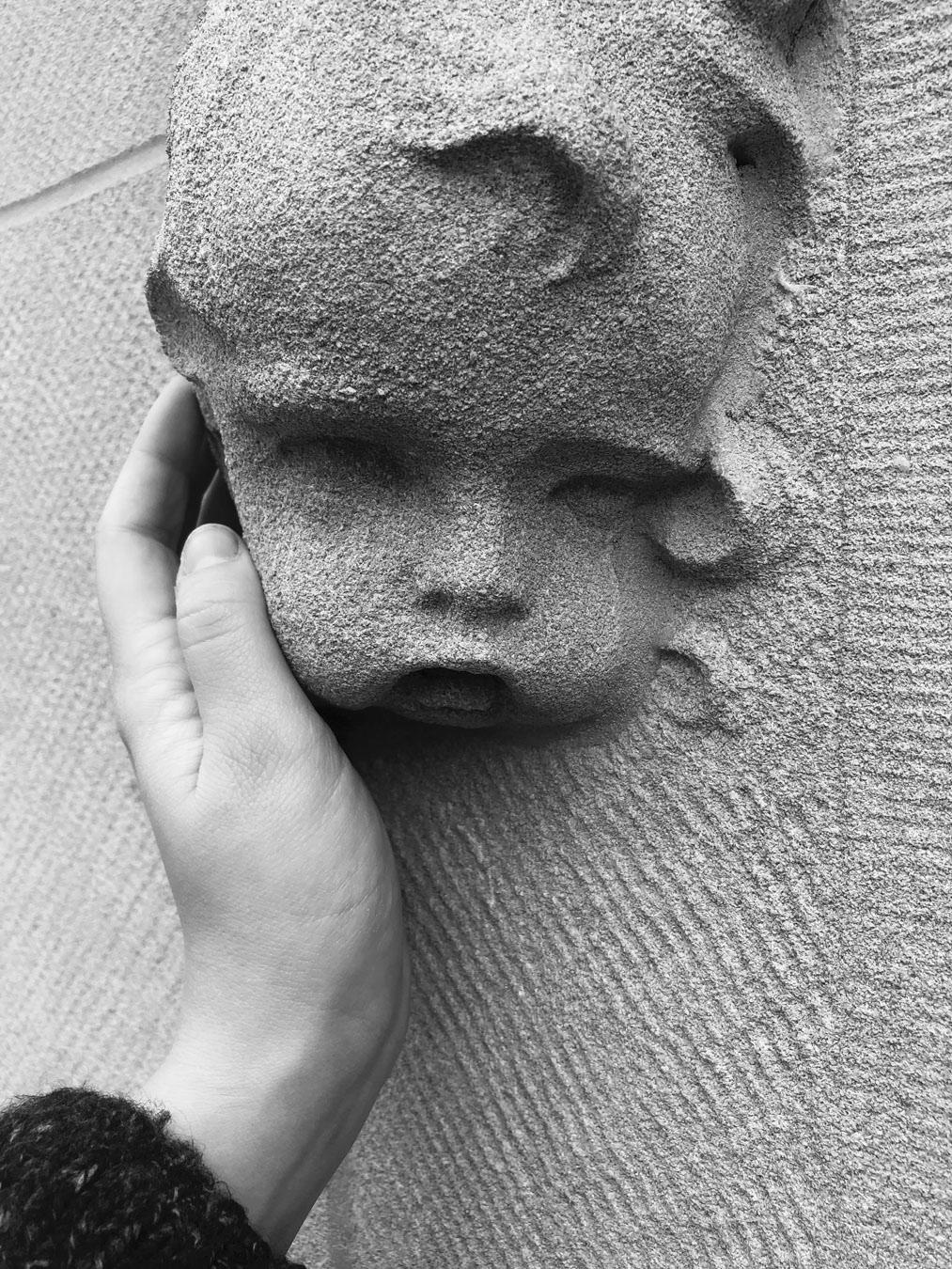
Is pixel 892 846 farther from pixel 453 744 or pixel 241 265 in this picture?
pixel 241 265

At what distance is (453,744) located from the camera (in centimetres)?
76

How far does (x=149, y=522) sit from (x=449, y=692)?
0.33m

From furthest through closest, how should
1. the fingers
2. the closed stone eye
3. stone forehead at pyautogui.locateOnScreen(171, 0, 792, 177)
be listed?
the fingers
the closed stone eye
stone forehead at pyautogui.locateOnScreen(171, 0, 792, 177)

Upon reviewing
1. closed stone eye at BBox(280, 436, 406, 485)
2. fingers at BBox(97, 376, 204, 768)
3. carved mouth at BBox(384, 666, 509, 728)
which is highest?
closed stone eye at BBox(280, 436, 406, 485)

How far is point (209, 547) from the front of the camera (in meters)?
0.69

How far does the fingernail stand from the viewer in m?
0.68

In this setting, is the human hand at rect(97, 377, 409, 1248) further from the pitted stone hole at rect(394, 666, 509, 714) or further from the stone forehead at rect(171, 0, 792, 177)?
the stone forehead at rect(171, 0, 792, 177)

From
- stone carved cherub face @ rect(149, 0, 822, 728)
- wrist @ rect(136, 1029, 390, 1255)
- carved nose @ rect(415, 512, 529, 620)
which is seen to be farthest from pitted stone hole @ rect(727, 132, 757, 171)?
wrist @ rect(136, 1029, 390, 1255)

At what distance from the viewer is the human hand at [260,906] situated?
24.9 inches

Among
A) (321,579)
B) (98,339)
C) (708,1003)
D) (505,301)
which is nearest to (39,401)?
(98,339)

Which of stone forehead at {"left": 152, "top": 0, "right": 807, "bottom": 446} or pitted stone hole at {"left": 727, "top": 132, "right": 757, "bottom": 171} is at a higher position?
stone forehead at {"left": 152, "top": 0, "right": 807, "bottom": 446}

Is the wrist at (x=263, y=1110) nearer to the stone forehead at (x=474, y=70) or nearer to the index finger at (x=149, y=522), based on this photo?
the index finger at (x=149, y=522)

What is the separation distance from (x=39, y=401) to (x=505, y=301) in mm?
696

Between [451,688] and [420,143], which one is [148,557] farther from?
[420,143]
